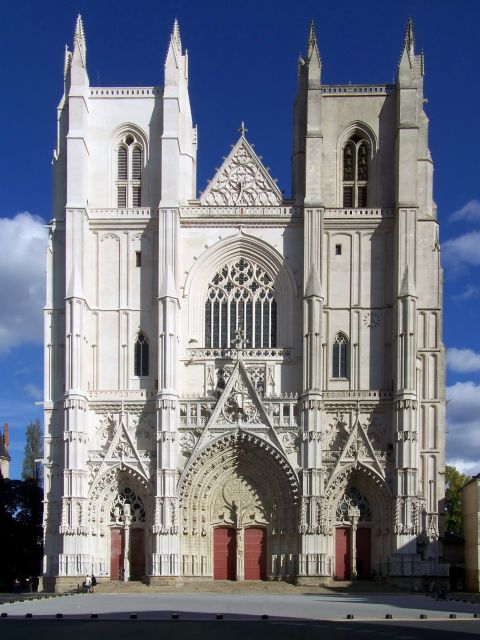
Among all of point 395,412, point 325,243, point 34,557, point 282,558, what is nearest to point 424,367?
point 395,412

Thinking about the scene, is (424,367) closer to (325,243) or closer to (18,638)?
(325,243)

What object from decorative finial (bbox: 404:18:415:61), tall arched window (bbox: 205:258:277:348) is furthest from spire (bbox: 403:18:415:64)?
tall arched window (bbox: 205:258:277:348)

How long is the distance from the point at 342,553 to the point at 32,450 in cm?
4166

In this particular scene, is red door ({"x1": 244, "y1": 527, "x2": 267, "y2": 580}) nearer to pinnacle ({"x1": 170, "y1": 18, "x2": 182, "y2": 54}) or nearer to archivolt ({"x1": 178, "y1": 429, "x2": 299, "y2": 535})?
archivolt ({"x1": 178, "y1": 429, "x2": 299, "y2": 535})

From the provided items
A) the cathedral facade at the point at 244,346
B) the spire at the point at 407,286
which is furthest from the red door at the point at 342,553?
the spire at the point at 407,286

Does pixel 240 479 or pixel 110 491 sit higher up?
pixel 240 479

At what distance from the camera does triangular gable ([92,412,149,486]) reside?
54.8 meters

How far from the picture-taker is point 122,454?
55.0 meters

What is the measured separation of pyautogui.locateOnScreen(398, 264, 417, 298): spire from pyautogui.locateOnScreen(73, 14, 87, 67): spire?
19536 millimetres

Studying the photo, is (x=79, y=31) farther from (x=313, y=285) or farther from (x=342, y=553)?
(x=342, y=553)

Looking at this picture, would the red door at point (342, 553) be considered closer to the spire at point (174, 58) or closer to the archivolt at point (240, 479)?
the archivolt at point (240, 479)

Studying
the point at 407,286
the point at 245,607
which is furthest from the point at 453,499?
the point at 245,607

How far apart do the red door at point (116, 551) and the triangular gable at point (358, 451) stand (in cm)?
1073

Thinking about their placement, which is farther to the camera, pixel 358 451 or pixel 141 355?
pixel 141 355
